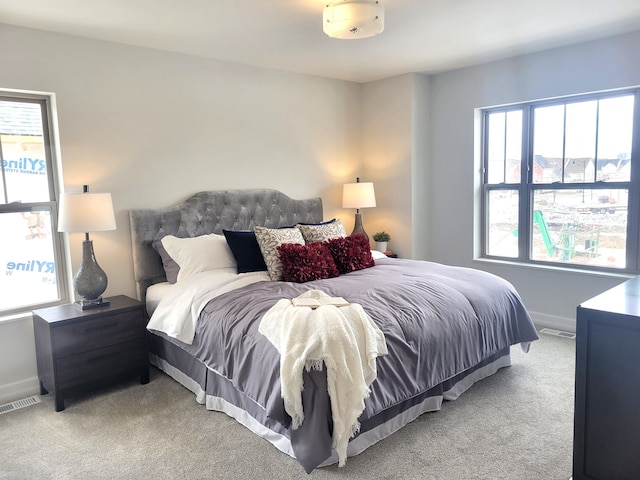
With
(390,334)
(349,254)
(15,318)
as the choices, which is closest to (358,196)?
(349,254)

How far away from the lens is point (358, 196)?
5023 millimetres

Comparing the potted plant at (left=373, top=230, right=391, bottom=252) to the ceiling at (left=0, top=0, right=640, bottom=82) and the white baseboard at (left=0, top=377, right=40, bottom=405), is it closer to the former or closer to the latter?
the ceiling at (left=0, top=0, right=640, bottom=82)

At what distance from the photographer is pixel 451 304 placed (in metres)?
2.95

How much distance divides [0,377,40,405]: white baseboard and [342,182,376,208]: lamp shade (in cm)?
317

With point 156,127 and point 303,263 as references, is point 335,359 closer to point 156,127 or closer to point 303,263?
point 303,263

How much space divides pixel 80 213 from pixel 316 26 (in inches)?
81.6

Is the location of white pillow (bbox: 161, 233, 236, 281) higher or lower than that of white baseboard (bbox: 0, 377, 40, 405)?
higher

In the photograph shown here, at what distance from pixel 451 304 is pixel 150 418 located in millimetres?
1965

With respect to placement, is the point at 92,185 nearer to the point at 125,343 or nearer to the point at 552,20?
the point at 125,343

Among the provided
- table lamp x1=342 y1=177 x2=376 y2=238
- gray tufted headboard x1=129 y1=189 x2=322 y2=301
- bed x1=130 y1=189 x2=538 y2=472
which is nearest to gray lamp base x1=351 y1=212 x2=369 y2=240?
table lamp x1=342 y1=177 x2=376 y2=238

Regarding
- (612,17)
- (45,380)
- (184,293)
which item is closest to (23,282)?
(45,380)

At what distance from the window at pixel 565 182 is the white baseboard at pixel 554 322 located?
1.66 feet

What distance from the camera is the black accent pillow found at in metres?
3.68

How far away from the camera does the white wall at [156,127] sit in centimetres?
333
